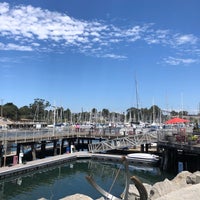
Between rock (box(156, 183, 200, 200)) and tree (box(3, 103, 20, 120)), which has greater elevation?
tree (box(3, 103, 20, 120))

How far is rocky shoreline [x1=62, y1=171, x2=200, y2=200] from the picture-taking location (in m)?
13.1

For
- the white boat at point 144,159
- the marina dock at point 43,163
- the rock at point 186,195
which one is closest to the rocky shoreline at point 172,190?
the rock at point 186,195

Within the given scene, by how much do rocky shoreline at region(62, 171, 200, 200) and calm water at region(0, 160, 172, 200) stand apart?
389 centimetres

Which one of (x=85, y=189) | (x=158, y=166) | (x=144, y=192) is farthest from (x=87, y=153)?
(x=144, y=192)

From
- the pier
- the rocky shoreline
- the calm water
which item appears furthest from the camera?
the pier

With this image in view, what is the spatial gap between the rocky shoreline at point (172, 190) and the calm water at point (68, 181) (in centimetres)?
389

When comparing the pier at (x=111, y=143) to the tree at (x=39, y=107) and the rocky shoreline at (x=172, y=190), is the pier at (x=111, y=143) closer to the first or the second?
the rocky shoreline at (x=172, y=190)

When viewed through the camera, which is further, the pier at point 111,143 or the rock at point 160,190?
the pier at point 111,143

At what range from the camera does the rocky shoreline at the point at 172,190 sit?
43.1 feet

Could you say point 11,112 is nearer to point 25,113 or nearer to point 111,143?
point 25,113

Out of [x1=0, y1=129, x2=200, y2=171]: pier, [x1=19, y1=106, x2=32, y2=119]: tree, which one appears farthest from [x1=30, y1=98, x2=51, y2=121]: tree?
[x1=0, y1=129, x2=200, y2=171]: pier

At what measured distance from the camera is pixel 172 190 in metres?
21.0

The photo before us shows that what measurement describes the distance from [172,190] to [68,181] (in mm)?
15835

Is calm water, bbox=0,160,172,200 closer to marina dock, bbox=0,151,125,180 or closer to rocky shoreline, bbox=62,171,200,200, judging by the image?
marina dock, bbox=0,151,125,180
